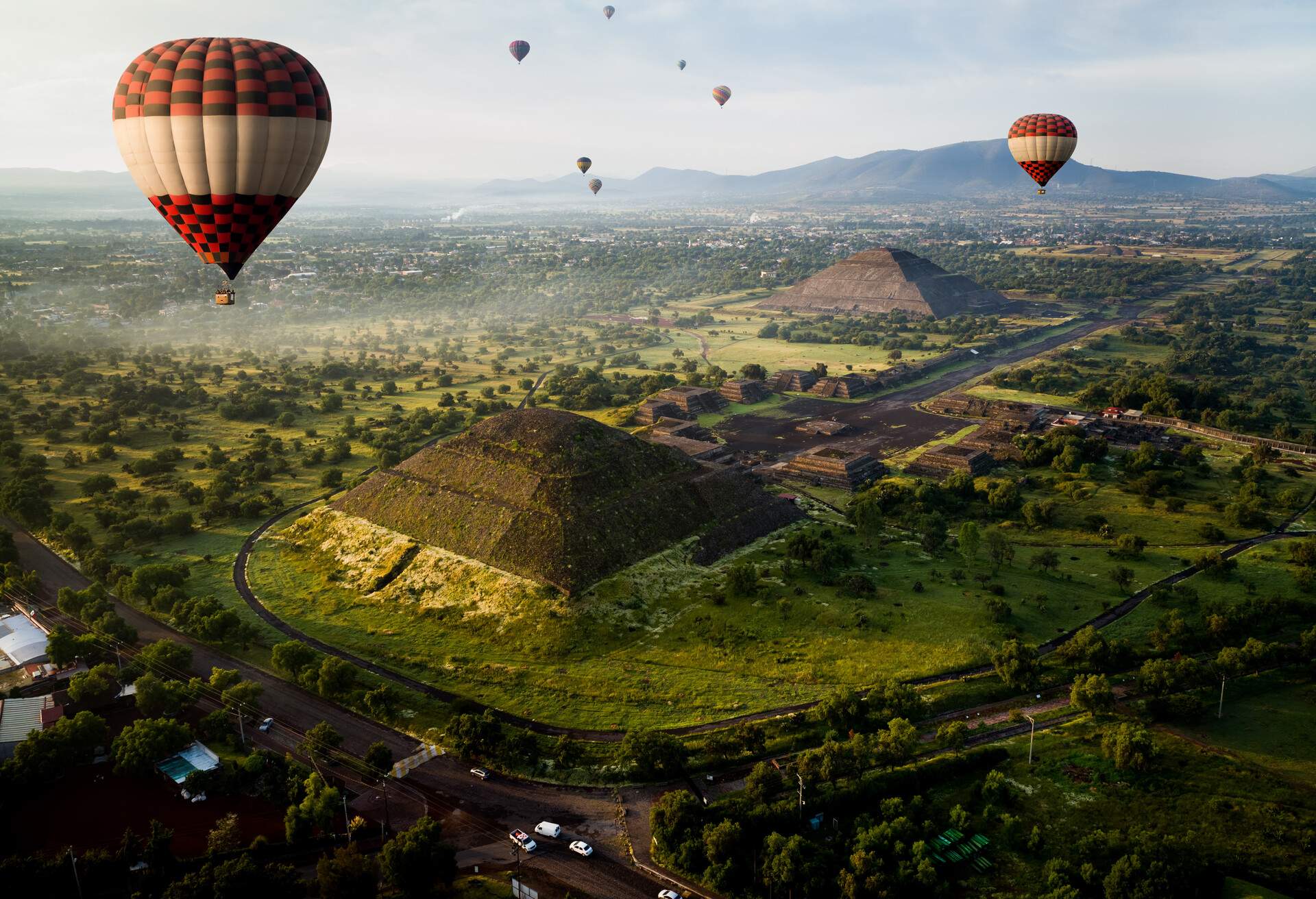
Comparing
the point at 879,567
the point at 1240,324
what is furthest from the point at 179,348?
the point at 1240,324

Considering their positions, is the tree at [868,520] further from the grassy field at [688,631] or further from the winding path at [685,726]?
the winding path at [685,726]

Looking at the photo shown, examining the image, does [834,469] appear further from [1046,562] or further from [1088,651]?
[1088,651]

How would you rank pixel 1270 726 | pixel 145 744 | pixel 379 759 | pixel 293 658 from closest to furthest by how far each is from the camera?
pixel 145 744, pixel 379 759, pixel 1270 726, pixel 293 658

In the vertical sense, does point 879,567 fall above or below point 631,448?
below

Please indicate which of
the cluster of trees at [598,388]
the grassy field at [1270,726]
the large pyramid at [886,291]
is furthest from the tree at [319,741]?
the large pyramid at [886,291]

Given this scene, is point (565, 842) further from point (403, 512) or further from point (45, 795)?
point (403, 512)

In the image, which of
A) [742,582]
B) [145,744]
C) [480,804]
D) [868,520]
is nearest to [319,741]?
[145,744]
